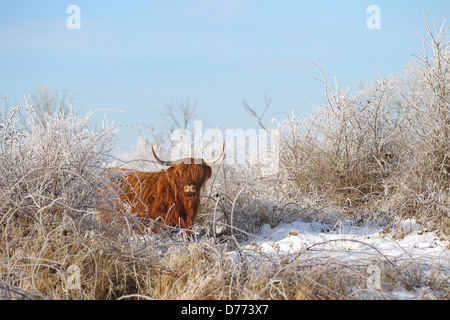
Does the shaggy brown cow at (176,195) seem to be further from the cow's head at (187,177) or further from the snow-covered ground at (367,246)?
the snow-covered ground at (367,246)

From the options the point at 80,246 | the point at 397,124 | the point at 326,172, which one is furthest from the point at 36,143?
the point at 397,124

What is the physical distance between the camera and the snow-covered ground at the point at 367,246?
175 inches

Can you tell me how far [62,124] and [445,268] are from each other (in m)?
4.19

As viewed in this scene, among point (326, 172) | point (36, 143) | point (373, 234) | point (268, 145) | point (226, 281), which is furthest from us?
point (268, 145)

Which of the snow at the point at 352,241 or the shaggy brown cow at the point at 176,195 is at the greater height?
the shaggy brown cow at the point at 176,195

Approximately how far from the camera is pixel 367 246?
5.65m

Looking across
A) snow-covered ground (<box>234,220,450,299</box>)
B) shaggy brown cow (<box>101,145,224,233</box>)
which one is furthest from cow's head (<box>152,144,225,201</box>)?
snow-covered ground (<box>234,220,450,299</box>)

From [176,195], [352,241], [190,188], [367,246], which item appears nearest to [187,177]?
[190,188]

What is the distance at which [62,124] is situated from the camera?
5.69m

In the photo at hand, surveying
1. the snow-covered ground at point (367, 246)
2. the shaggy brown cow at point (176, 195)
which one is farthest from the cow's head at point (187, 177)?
the snow-covered ground at point (367, 246)

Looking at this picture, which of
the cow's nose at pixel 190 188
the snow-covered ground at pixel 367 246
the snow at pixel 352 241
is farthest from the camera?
the cow's nose at pixel 190 188

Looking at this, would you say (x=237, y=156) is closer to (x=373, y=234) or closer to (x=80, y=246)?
(x=373, y=234)

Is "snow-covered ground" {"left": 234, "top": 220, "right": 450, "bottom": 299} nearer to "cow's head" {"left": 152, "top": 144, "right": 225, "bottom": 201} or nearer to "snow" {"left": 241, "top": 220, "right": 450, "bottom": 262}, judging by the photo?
"snow" {"left": 241, "top": 220, "right": 450, "bottom": 262}

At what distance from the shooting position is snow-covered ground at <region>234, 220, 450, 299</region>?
4449 mm
